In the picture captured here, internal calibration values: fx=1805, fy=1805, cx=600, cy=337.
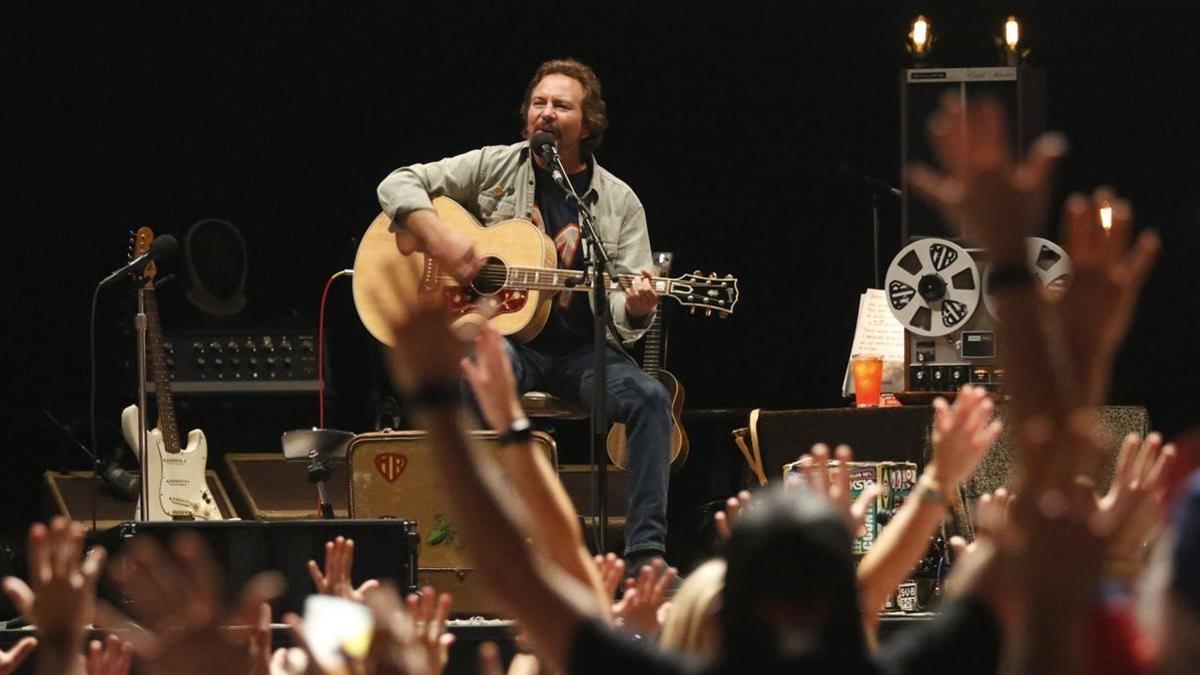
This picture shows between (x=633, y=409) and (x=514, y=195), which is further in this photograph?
(x=514, y=195)

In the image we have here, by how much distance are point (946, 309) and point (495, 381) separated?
4747mm

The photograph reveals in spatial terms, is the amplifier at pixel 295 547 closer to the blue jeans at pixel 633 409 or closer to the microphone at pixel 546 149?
the blue jeans at pixel 633 409

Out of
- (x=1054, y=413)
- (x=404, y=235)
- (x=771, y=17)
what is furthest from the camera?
A: (x=771, y=17)

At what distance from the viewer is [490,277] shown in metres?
6.01

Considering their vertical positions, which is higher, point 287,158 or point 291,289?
point 287,158

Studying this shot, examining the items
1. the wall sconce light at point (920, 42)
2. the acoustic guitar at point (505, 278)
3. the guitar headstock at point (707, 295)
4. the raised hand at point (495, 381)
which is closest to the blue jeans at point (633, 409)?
the acoustic guitar at point (505, 278)

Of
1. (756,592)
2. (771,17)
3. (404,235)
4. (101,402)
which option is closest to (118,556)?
(404,235)

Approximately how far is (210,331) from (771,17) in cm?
315

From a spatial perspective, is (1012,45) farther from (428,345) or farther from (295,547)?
(428,345)

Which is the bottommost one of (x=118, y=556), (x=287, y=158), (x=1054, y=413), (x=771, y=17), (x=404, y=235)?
(x=118, y=556)

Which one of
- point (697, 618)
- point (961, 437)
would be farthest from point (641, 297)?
point (697, 618)

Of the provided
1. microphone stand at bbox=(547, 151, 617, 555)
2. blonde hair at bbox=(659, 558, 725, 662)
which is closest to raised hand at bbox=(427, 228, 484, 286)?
microphone stand at bbox=(547, 151, 617, 555)

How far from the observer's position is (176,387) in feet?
25.0

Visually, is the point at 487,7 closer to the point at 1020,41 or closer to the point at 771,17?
the point at 771,17
